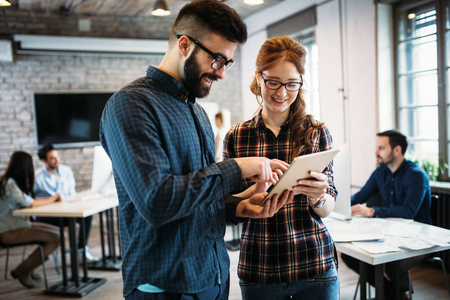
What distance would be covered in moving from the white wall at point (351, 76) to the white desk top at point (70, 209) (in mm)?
2787

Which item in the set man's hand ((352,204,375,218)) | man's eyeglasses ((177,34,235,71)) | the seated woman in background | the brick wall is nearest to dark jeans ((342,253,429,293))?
man's hand ((352,204,375,218))

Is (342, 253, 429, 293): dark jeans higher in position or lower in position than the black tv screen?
lower

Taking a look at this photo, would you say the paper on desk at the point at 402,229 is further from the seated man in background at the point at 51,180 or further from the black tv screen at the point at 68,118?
the black tv screen at the point at 68,118

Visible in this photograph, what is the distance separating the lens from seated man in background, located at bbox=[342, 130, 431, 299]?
9.12ft

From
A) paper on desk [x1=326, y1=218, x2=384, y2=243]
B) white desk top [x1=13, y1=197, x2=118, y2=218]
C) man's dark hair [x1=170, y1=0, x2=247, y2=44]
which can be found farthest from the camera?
white desk top [x1=13, y1=197, x2=118, y2=218]

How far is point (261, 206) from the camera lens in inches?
51.0

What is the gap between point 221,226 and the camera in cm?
117

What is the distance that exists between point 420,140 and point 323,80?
152 centimetres

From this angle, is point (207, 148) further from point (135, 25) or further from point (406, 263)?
point (135, 25)

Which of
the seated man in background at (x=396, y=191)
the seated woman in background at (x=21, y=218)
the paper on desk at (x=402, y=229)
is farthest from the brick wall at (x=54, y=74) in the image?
the paper on desk at (x=402, y=229)

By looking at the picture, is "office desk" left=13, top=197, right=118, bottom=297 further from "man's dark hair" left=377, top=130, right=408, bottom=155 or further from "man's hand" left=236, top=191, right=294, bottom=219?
"man's dark hair" left=377, top=130, right=408, bottom=155

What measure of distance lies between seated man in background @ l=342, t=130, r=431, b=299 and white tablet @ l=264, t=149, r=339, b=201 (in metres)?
1.58

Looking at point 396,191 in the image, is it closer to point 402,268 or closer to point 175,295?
point 402,268

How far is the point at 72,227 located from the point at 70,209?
0.24m
